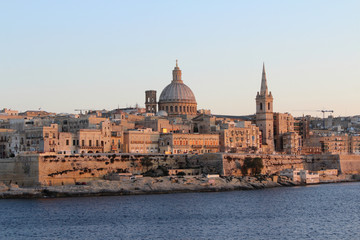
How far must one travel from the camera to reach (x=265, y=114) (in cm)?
8012

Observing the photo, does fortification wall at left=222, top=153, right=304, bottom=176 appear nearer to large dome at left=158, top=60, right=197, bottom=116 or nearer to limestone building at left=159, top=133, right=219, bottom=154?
limestone building at left=159, top=133, right=219, bottom=154

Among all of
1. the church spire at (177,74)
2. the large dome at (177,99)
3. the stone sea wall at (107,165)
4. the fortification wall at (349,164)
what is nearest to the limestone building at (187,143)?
the stone sea wall at (107,165)

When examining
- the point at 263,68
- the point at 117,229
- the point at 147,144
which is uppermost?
the point at 263,68

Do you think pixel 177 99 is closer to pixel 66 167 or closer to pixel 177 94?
pixel 177 94

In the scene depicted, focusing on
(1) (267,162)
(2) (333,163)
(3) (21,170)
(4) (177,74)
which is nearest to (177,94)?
(4) (177,74)

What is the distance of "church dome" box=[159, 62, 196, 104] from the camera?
8462 cm

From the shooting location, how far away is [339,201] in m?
48.0

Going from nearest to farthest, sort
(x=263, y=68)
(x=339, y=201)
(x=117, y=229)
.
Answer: (x=117, y=229), (x=339, y=201), (x=263, y=68)

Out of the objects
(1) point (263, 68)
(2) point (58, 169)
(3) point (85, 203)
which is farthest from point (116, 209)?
(1) point (263, 68)

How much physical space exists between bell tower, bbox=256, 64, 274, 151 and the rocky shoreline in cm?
1882

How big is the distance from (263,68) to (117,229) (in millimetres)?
48657

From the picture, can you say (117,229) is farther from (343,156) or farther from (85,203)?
(343,156)

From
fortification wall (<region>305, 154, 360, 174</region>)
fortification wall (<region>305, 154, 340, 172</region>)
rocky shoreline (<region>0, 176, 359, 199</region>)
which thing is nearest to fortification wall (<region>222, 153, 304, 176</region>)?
fortification wall (<region>305, 154, 340, 172</region>)

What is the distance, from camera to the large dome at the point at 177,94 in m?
84.6
